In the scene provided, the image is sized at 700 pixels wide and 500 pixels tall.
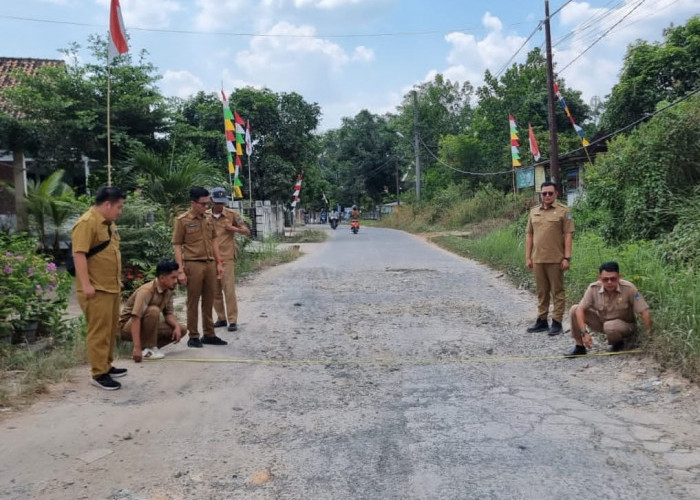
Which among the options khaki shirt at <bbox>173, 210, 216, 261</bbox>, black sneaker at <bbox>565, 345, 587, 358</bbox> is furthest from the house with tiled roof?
black sneaker at <bbox>565, 345, 587, 358</bbox>

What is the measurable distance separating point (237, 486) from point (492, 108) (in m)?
34.1

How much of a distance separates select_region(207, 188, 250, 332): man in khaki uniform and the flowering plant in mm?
1724

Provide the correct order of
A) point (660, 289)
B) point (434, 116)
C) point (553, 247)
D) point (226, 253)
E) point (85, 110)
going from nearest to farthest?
point (660, 289) → point (553, 247) → point (226, 253) → point (85, 110) → point (434, 116)

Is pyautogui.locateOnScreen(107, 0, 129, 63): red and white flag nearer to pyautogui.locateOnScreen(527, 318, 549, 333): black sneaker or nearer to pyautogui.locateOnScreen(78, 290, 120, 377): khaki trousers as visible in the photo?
pyautogui.locateOnScreen(78, 290, 120, 377): khaki trousers

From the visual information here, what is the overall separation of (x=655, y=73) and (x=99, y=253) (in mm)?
20727

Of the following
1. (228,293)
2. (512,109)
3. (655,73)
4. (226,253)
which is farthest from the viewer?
(512,109)

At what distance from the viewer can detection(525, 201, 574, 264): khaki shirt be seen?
21.2 feet

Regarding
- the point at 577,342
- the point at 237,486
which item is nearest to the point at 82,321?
the point at 237,486

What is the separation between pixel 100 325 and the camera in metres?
4.54

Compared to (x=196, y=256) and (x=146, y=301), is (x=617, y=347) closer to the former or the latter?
(x=196, y=256)

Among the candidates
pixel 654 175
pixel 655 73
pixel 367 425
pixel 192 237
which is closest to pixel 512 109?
pixel 655 73

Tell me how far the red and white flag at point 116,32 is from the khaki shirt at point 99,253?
12.5 ft

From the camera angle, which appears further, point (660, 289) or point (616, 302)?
point (660, 289)

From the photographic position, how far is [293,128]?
90.7 feet
